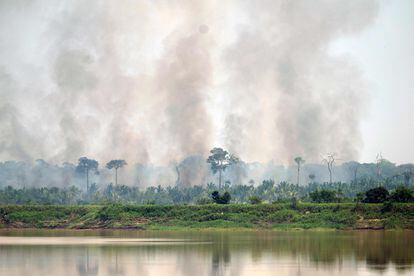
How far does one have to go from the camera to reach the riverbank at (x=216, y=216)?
293 feet

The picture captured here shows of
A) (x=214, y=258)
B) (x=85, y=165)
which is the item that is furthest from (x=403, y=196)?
(x=85, y=165)

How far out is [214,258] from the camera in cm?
4831

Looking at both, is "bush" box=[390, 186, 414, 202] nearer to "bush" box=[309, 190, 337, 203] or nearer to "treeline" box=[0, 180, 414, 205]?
"bush" box=[309, 190, 337, 203]

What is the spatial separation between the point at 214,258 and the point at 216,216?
47.2 meters

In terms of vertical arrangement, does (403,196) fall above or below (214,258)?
above

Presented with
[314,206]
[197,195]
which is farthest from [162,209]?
[197,195]

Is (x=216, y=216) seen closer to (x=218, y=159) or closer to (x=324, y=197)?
(x=324, y=197)

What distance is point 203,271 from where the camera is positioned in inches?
1604

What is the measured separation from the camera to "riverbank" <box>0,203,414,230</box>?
89.2 metres

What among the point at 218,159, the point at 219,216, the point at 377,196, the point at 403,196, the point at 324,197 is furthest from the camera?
the point at 218,159

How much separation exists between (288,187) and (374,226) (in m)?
48.6

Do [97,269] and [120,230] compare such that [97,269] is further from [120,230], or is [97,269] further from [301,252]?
[120,230]

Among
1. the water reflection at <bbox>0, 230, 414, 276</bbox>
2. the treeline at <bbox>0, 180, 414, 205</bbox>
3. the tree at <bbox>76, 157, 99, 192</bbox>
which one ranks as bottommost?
the water reflection at <bbox>0, 230, 414, 276</bbox>

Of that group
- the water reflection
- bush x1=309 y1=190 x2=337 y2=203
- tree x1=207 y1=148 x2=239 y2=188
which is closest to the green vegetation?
bush x1=309 y1=190 x2=337 y2=203
